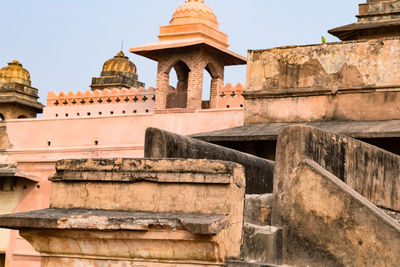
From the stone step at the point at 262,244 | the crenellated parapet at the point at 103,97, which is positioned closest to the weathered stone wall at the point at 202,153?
the stone step at the point at 262,244

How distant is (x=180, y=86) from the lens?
22.8m

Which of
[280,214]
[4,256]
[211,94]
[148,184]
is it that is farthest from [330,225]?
[211,94]

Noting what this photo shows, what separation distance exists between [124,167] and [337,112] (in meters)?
→ 7.30

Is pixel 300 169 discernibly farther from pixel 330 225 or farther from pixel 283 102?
pixel 283 102

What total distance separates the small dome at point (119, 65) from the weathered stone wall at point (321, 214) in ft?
71.4

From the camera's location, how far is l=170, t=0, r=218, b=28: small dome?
2192 cm

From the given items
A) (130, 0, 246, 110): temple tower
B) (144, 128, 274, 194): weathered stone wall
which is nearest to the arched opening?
(130, 0, 246, 110): temple tower

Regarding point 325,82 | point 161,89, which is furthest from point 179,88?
point 325,82

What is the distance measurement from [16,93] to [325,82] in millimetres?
17343

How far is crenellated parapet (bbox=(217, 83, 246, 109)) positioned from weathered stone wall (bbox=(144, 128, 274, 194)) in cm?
1134

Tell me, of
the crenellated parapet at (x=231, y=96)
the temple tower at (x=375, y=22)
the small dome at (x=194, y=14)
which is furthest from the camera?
the small dome at (x=194, y=14)

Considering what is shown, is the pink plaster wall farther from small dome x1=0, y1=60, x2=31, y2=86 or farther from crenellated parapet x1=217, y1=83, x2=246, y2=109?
small dome x1=0, y1=60, x2=31, y2=86

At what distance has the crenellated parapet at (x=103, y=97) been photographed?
21.4 meters

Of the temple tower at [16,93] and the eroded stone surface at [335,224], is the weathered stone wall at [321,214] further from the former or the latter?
the temple tower at [16,93]
